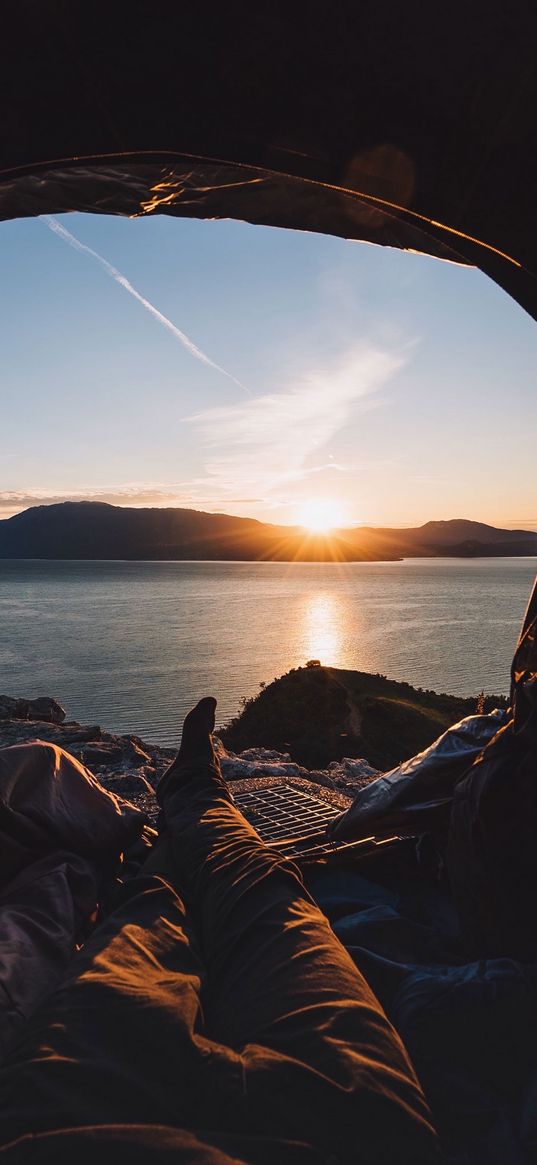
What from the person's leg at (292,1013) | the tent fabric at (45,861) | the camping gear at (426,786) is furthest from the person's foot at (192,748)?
the camping gear at (426,786)

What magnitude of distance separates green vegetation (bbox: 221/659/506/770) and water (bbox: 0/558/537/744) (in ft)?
11.5

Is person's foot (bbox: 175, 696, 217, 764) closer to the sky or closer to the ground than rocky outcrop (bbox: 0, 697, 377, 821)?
closer to the sky

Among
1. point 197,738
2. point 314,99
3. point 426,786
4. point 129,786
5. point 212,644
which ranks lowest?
point 212,644

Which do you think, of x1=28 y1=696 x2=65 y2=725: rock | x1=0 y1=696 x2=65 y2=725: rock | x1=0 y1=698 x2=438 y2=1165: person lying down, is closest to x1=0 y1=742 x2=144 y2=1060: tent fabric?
x1=0 y1=698 x2=438 y2=1165: person lying down

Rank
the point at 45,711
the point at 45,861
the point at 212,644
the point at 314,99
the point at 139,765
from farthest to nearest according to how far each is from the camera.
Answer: the point at 212,644 < the point at 45,711 < the point at 139,765 < the point at 45,861 < the point at 314,99

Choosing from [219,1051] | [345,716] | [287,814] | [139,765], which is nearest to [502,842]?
[219,1051]

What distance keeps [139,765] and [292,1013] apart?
5.29 m

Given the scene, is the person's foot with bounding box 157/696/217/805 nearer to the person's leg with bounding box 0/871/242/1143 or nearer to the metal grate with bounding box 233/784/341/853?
the metal grate with bounding box 233/784/341/853

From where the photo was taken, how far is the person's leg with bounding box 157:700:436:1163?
113 centimetres

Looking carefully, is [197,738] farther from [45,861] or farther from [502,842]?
[502,842]

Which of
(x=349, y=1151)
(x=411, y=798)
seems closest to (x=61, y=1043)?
(x=349, y=1151)

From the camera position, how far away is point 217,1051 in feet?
4.41

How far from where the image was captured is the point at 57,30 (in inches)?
68.3

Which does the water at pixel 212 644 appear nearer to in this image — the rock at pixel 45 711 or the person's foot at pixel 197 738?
the rock at pixel 45 711
